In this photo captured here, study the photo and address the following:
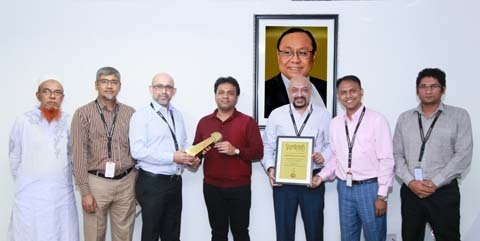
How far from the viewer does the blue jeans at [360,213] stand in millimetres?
2963

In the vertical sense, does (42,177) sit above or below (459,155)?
below

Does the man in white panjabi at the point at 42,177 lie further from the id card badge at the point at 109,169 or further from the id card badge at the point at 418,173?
the id card badge at the point at 418,173

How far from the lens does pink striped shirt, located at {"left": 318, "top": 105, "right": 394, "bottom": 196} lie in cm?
295

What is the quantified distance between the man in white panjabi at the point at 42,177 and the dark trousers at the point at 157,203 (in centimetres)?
61

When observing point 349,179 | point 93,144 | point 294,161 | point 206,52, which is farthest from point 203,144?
point 349,179

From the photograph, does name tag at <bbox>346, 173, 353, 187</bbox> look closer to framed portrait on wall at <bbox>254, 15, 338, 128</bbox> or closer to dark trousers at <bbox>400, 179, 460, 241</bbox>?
dark trousers at <bbox>400, 179, 460, 241</bbox>

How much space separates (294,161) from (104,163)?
153cm

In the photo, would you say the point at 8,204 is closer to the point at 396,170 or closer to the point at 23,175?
the point at 23,175

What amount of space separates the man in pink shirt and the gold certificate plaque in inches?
5.9

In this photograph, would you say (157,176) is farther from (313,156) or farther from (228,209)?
(313,156)

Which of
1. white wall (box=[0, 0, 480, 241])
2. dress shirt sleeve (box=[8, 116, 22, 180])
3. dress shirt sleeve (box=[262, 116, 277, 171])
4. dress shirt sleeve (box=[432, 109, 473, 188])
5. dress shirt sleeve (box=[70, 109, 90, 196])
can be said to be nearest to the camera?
dress shirt sleeve (box=[432, 109, 473, 188])

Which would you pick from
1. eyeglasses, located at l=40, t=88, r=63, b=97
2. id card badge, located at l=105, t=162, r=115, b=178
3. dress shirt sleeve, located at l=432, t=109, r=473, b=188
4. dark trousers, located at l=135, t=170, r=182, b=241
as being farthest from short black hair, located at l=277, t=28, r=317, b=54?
eyeglasses, located at l=40, t=88, r=63, b=97

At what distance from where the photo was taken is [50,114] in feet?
10.1

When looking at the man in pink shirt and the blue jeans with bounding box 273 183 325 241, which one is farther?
the blue jeans with bounding box 273 183 325 241
